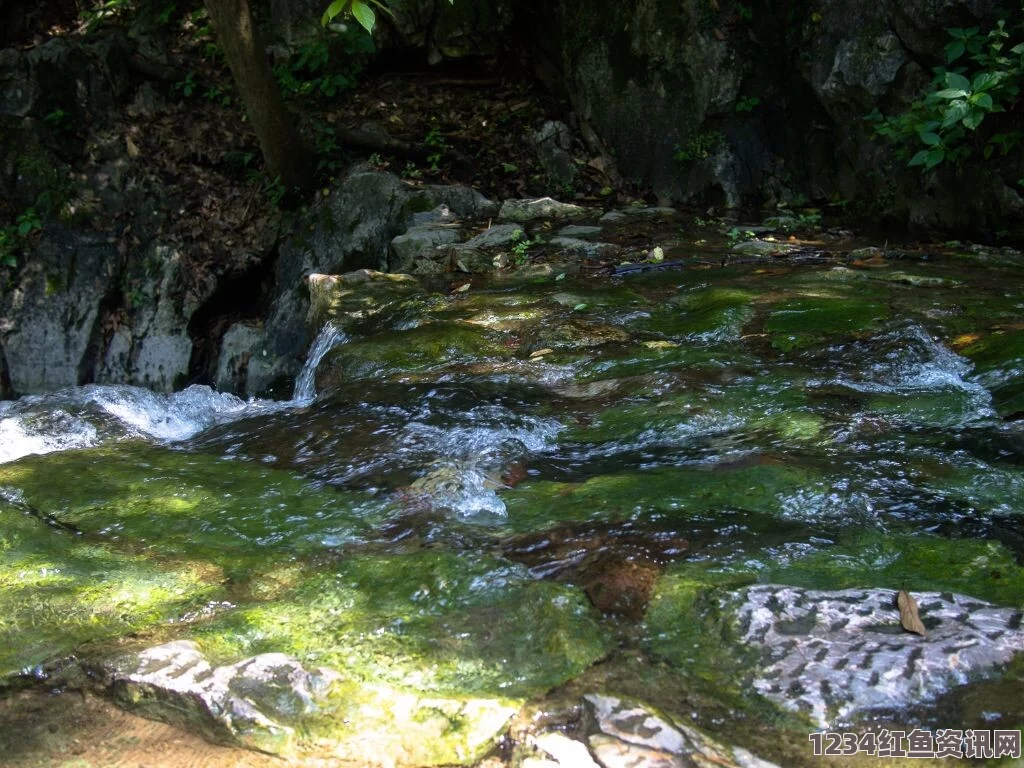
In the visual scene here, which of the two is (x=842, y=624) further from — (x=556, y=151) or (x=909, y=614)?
(x=556, y=151)

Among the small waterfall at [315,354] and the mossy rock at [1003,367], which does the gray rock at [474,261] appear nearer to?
the small waterfall at [315,354]

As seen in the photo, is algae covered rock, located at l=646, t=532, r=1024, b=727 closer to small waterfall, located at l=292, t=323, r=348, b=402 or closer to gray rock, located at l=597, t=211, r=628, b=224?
small waterfall, located at l=292, t=323, r=348, b=402

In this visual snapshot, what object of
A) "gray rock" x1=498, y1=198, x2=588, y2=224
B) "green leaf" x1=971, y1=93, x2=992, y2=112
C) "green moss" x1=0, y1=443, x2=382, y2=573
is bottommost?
"green moss" x1=0, y1=443, x2=382, y2=573

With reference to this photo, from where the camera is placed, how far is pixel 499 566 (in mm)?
2516

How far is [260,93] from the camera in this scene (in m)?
8.12

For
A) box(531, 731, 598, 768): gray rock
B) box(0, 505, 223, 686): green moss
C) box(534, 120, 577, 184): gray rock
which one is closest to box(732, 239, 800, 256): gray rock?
box(534, 120, 577, 184): gray rock

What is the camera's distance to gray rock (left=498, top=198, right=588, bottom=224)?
25.6ft

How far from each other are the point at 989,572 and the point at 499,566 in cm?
133

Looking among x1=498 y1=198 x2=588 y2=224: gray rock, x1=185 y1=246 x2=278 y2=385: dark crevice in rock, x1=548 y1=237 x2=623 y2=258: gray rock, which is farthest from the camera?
x1=185 y1=246 x2=278 y2=385: dark crevice in rock

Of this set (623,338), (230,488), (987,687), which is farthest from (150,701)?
(623,338)

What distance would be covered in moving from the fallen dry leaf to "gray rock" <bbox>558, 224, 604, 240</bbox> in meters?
5.23

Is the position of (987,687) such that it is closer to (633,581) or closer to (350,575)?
(633,581)

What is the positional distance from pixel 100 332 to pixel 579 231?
505 centimetres

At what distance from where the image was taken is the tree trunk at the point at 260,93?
25.1 ft
